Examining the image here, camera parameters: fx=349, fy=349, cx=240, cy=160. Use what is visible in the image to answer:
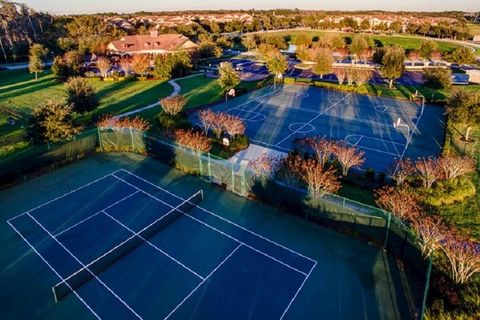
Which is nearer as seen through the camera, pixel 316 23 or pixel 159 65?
pixel 159 65

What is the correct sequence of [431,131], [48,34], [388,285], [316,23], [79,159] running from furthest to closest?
1. [316,23]
2. [48,34]
3. [431,131]
4. [79,159]
5. [388,285]

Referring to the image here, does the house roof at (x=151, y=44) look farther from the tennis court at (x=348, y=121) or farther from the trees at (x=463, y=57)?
A: the trees at (x=463, y=57)

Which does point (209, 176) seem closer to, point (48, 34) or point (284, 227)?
point (284, 227)

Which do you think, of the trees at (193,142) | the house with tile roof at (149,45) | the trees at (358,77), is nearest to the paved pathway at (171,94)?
the trees at (193,142)

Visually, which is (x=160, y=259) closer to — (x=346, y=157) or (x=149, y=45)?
(x=346, y=157)

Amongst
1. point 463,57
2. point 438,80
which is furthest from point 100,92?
point 463,57

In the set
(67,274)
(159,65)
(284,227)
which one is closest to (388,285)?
(284,227)

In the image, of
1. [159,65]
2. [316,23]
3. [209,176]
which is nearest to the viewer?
[209,176]
